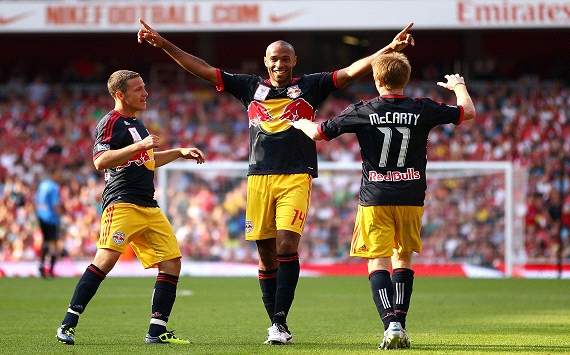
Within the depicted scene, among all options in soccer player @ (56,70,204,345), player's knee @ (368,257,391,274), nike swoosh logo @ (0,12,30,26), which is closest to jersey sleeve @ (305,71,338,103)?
soccer player @ (56,70,204,345)

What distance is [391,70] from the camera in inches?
320

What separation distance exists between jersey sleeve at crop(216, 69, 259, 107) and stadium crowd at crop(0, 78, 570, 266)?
13261mm

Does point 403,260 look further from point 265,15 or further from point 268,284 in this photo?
point 265,15

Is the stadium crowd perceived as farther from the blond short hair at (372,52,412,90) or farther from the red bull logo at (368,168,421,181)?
the blond short hair at (372,52,412,90)

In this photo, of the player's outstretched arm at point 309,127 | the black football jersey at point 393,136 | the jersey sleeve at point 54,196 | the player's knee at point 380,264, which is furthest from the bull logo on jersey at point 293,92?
the jersey sleeve at point 54,196

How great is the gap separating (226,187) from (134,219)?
14274 millimetres

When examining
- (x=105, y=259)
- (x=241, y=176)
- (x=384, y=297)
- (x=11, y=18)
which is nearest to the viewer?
(x=384, y=297)

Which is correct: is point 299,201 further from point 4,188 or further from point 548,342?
point 4,188

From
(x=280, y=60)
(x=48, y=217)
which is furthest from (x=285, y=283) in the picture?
(x=48, y=217)

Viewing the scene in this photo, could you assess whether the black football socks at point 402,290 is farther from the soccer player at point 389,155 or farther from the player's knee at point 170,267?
the player's knee at point 170,267

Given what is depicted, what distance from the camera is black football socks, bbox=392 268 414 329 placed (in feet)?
27.1

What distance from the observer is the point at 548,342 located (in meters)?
8.62

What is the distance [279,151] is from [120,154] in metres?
1.19

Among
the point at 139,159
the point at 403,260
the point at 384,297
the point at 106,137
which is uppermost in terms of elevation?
the point at 106,137
